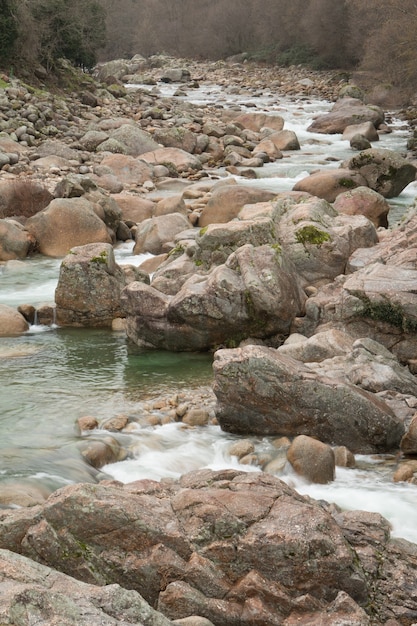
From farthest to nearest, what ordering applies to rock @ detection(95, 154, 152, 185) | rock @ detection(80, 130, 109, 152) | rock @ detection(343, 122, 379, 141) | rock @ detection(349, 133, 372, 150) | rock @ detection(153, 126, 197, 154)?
1. rock @ detection(343, 122, 379, 141)
2. rock @ detection(349, 133, 372, 150)
3. rock @ detection(153, 126, 197, 154)
4. rock @ detection(80, 130, 109, 152)
5. rock @ detection(95, 154, 152, 185)

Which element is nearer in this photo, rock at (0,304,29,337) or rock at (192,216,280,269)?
→ rock at (0,304,29,337)

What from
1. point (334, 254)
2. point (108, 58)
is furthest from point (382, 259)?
point (108, 58)

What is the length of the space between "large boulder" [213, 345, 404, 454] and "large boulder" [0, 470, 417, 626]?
10.9 feet

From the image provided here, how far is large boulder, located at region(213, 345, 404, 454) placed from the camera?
8.95m

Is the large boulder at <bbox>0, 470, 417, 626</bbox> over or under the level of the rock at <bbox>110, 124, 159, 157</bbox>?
under

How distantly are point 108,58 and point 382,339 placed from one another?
76774 mm

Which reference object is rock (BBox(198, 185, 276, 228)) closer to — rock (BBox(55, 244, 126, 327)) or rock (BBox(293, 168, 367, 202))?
rock (BBox(293, 168, 367, 202))

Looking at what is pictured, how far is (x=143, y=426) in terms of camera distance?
962 centimetres

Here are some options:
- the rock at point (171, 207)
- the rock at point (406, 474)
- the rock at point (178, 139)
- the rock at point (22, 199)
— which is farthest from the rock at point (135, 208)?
the rock at point (406, 474)

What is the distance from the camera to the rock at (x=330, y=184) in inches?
811

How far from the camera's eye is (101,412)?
32.9 feet

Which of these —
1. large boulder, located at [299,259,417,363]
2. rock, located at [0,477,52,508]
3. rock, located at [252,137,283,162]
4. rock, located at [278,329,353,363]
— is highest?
rock, located at [252,137,283,162]

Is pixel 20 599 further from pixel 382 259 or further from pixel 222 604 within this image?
pixel 382 259

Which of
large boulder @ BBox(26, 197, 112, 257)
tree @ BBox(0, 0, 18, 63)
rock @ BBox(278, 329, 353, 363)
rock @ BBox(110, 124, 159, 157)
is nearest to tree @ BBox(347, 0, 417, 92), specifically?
rock @ BBox(110, 124, 159, 157)
